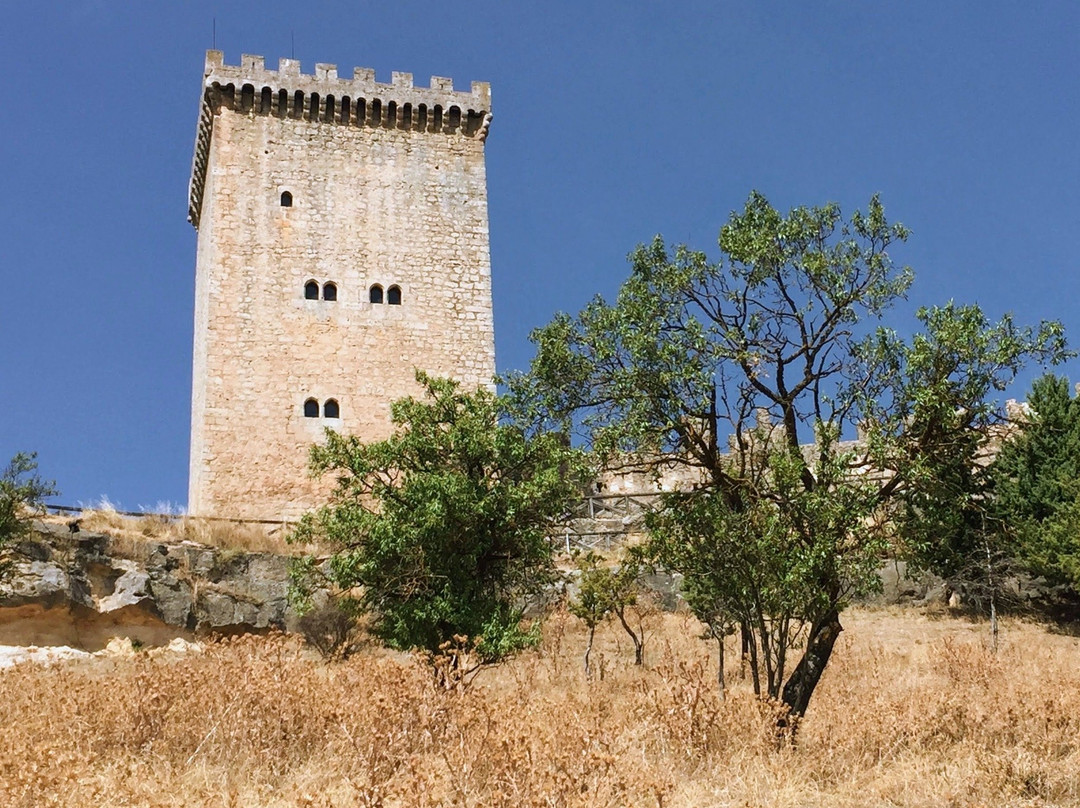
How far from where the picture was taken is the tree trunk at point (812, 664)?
36.8 ft

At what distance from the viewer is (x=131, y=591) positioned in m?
21.2

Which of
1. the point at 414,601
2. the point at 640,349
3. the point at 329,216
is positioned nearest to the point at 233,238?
the point at 329,216

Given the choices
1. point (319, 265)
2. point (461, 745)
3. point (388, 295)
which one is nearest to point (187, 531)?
point (319, 265)

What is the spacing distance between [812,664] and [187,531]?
54.8 feet

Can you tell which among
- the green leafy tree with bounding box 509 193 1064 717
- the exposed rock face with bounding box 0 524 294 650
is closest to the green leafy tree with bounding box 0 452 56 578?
the exposed rock face with bounding box 0 524 294 650

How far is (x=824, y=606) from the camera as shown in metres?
Answer: 11.1

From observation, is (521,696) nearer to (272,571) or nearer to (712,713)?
(712,713)

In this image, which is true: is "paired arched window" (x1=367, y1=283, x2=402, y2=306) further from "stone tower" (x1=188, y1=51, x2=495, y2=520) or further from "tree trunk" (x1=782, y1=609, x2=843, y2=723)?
"tree trunk" (x1=782, y1=609, x2=843, y2=723)

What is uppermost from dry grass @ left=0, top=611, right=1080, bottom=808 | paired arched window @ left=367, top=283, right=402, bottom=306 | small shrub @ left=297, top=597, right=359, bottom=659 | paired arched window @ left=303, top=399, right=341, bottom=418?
paired arched window @ left=367, top=283, right=402, bottom=306

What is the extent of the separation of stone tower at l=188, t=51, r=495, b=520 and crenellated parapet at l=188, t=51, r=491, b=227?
0.04 metres

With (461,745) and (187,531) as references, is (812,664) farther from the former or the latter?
(187,531)

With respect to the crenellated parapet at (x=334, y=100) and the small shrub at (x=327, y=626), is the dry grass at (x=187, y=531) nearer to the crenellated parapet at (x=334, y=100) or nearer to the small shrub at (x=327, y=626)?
the small shrub at (x=327, y=626)

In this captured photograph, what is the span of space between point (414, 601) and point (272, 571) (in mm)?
9491

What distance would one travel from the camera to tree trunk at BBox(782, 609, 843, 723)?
11219 mm
